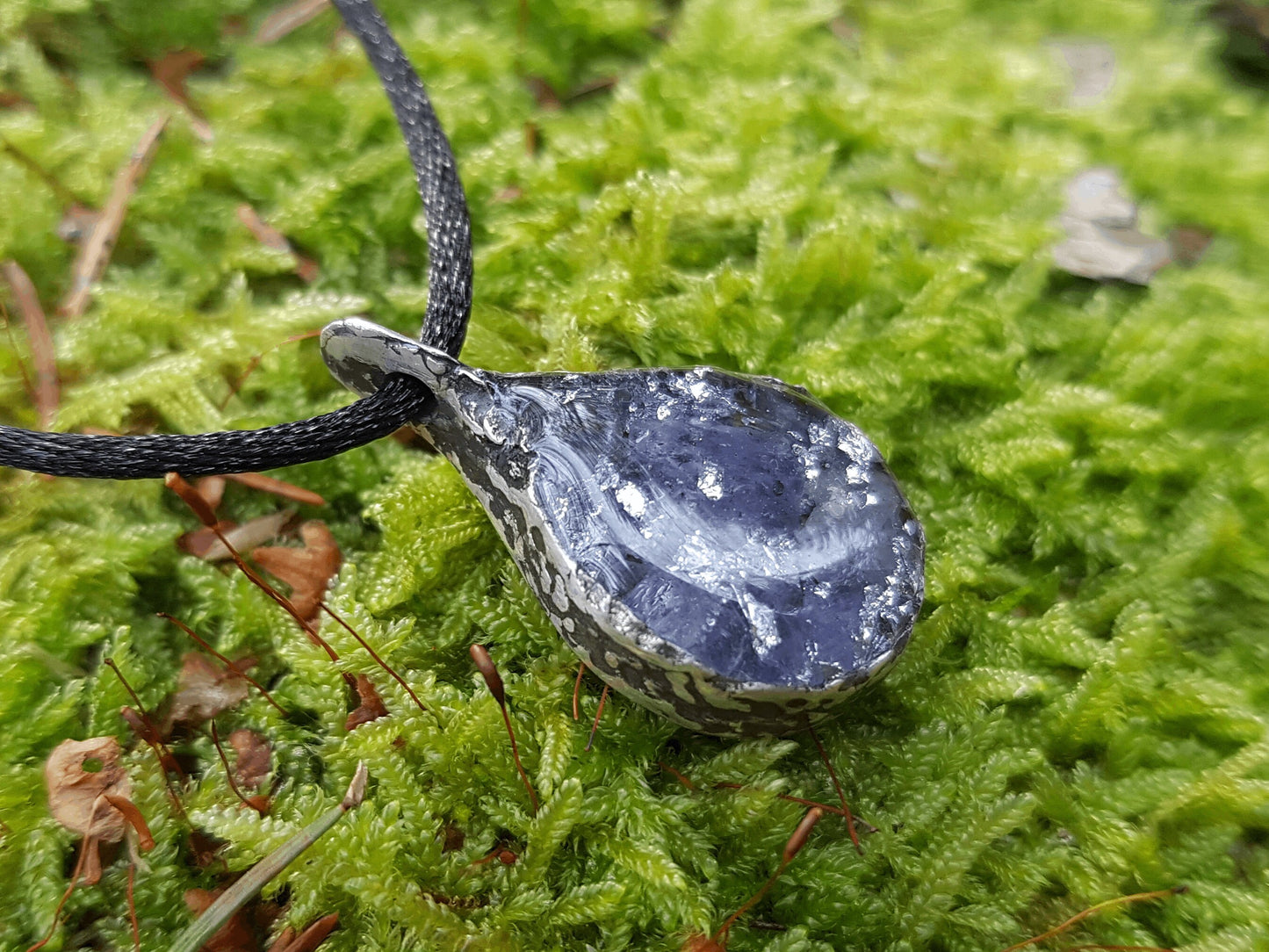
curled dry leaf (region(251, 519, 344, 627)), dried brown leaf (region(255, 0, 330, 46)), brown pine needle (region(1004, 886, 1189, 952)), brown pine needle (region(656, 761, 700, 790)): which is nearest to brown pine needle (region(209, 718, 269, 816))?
curled dry leaf (region(251, 519, 344, 627))

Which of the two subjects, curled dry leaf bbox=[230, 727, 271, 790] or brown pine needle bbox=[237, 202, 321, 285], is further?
brown pine needle bbox=[237, 202, 321, 285]

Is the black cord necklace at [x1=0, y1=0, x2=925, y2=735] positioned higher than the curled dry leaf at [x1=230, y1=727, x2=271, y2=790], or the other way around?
the black cord necklace at [x1=0, y1=0, x2=925, y2=735]

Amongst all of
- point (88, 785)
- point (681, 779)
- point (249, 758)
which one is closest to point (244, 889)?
point (249, 758)

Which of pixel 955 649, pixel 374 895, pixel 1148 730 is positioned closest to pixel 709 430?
pixel 955 649

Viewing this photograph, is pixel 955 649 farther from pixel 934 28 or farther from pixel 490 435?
pixel 934 28

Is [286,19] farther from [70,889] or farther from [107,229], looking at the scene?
[70,889]

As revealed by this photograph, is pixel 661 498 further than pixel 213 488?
No

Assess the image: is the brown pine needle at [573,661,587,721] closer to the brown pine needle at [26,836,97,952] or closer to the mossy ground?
the mossy ground

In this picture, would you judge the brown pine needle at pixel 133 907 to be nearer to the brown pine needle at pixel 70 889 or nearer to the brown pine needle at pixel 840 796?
the brown pine needle at pixel 70 889
